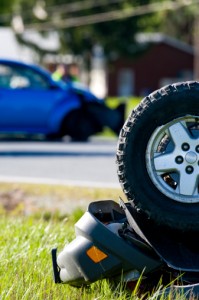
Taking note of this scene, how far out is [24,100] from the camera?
65.3 feet

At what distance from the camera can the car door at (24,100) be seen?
19812 millimetres

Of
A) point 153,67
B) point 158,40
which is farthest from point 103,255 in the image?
point 153,67

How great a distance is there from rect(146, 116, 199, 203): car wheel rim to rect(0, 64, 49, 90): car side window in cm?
1496

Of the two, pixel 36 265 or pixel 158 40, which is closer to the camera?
pixel 36 265

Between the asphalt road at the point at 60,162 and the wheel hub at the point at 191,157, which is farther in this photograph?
the asphalt road at the point at 60,162

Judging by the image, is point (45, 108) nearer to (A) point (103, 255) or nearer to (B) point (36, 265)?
(B) point (36, 265)

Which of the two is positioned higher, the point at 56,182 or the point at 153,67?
the point at 153,67

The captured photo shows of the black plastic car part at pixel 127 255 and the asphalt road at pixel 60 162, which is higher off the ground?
the black plastic car part at pixel 127 255

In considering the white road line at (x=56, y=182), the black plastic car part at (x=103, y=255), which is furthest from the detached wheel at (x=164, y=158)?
the white road line at (x=56, y=182)

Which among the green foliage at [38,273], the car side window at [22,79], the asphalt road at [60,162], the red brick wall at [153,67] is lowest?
the asphalt road at [60,162]

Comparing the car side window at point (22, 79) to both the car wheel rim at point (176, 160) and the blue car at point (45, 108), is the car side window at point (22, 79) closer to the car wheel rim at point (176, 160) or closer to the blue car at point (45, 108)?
the blue car at point (45, 108)

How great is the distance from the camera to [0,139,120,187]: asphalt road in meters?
12.7

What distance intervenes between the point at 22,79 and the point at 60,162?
5166 millimetres

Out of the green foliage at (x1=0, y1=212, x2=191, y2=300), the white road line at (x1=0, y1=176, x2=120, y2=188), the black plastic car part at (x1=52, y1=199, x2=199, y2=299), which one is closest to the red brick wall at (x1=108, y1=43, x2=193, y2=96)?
the white road line at (x1=0, y1=176, x2=120, y2=188)
